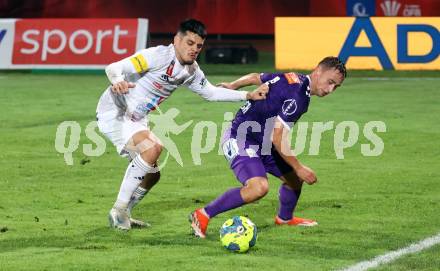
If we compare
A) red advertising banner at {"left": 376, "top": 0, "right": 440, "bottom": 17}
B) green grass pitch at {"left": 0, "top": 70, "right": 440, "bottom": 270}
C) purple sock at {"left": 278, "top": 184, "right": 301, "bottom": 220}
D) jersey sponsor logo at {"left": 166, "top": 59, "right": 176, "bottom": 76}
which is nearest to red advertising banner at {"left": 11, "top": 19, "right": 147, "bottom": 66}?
green grass pitch at {"left": 0, "top": 70, "right": 440, "bottom": 270}

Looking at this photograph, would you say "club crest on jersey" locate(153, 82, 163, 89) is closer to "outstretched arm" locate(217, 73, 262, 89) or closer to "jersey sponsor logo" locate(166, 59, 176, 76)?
"jersey sponsor logo" locate(166, 59, 176, 76)

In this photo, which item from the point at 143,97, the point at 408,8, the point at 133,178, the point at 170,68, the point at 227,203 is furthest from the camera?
the point at 408,8

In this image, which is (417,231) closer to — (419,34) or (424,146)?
(424,146)

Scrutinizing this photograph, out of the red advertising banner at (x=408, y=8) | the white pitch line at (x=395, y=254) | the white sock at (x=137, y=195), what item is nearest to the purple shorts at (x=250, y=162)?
the white sock at (x=137, y=195)

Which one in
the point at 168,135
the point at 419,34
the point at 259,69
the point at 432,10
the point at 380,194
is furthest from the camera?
the point at 432,10

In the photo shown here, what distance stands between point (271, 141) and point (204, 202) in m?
1.93

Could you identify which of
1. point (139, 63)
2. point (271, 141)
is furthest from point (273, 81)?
point (139, 63)

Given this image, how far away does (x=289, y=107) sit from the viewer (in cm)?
918

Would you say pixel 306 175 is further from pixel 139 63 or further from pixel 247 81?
pixel 139 63

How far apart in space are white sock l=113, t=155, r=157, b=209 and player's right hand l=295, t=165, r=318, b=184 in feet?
4.53

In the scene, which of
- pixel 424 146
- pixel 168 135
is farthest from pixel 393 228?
pixel 168 135

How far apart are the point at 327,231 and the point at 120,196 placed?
180cm

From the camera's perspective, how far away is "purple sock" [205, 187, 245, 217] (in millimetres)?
9117

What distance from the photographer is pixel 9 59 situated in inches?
1011
